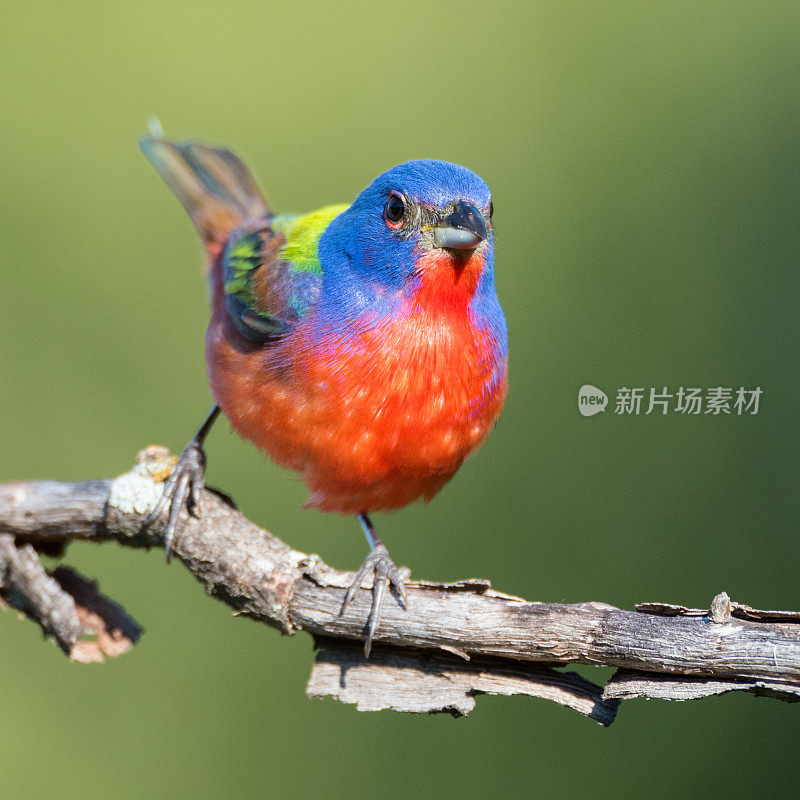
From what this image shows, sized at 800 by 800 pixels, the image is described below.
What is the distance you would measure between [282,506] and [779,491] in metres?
3.24

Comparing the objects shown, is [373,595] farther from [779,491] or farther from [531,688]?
[779,491]

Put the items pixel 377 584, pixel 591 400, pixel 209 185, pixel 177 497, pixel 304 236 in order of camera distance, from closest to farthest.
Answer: pixel 377 584 → pixel 177 497 → pixel 304 236 → pixel 209 185 → pixel 591 400

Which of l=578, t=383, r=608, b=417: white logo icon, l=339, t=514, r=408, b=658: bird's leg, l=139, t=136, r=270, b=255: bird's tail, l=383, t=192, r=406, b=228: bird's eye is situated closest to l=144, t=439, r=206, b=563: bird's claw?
l=339, t=514, r=408, b=658: bird's leg

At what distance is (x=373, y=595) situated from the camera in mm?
3611

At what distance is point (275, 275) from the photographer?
4359 millimetres

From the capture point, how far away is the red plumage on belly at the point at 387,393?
3.81 metres

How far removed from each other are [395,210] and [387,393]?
0.71 metres

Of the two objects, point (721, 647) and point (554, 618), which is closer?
point (721, 647)

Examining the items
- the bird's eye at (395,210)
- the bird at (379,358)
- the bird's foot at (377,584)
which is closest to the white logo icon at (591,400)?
the bird at (379,358)

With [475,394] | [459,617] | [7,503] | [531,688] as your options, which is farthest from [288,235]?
[531,688]

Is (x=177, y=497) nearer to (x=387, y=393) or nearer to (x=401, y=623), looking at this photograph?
(x=387, y=393)

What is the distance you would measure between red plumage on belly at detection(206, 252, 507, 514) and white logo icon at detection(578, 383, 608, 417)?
233cm

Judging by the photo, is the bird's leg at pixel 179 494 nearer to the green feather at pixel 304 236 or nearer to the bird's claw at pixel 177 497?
the bird's claw at pixel 177 497

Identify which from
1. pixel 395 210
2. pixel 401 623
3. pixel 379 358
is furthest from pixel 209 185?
pixel 401 623
